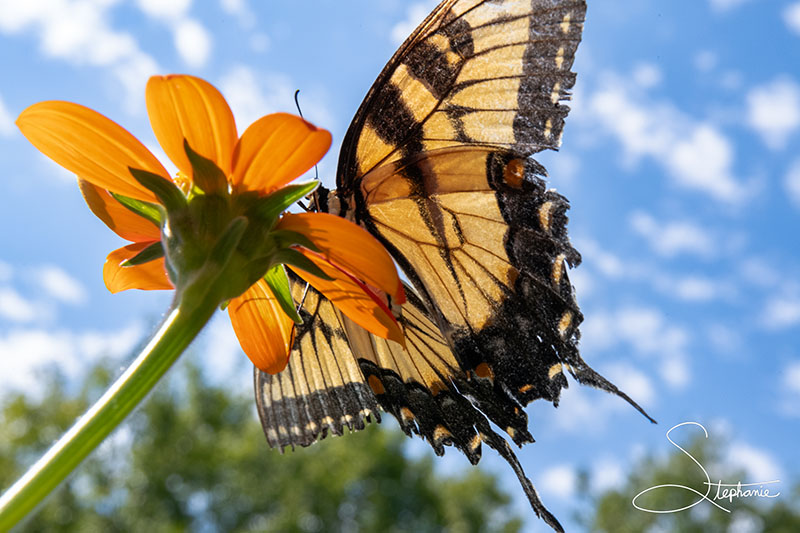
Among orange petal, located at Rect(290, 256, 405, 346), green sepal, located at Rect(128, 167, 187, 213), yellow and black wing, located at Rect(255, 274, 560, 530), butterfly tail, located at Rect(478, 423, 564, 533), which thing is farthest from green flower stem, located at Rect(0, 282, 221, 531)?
yellow and black wing, located at Rect(255, 274, 560, 530)

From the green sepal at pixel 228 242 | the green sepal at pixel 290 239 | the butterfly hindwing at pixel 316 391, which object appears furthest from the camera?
the butterfly hindwing at pixel 316 391

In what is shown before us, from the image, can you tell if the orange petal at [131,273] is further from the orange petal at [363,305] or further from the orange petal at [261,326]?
the orange petal at [363,305]

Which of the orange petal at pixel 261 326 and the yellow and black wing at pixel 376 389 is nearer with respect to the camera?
the orange petal at pixel 261 326

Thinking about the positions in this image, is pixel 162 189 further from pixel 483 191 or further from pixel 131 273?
pixel 483 191

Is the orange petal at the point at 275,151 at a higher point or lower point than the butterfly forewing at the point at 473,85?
lower

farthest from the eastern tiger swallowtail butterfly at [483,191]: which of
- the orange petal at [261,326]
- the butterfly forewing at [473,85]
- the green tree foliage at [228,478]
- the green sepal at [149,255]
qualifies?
the green tree foliage at [228,478]

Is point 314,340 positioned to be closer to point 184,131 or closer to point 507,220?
point 507,220

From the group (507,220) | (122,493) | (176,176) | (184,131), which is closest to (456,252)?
(507,220)

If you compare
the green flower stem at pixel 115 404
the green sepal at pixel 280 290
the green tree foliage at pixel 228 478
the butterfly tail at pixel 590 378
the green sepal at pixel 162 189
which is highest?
the green tree foliage at pixel 228 478
